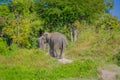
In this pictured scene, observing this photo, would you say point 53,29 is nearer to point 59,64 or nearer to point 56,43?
point 56,43

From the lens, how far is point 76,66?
43.6ft

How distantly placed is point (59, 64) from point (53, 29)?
10877 mm

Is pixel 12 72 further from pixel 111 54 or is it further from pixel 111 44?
pixel 111 44

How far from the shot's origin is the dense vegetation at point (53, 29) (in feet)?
48.1

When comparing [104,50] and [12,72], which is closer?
[12,72]

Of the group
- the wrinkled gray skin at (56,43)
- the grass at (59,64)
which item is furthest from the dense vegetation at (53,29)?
the wrinkled gray skin at (56,43)

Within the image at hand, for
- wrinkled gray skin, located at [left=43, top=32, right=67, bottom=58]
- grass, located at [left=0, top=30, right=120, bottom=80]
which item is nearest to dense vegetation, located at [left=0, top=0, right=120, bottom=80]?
grass, located at [left=0, top=30, right=120, bottom=80]

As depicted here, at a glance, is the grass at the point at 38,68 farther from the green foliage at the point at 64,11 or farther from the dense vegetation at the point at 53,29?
the green foliage at the point at 64,11

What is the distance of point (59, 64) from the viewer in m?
14.2

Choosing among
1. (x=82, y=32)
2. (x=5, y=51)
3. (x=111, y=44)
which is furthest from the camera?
(x=82, y=32)

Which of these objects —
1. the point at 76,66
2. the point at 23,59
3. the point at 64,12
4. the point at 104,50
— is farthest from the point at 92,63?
the point at 64,12

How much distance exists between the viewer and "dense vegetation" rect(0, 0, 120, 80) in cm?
1466

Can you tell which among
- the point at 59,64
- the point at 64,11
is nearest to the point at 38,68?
the point at 59,64

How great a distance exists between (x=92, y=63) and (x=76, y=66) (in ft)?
2.57
